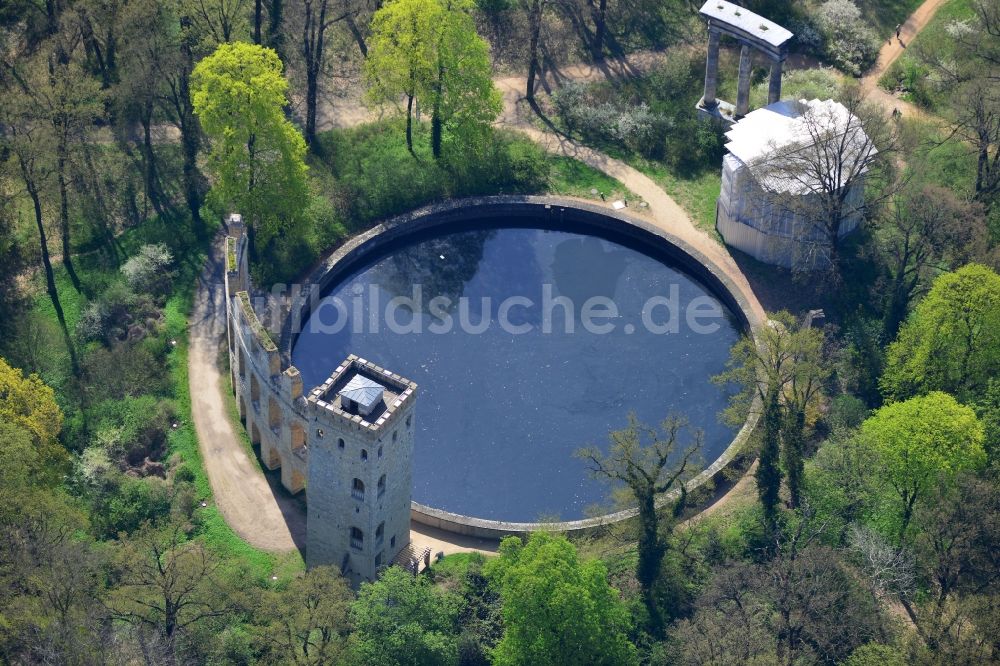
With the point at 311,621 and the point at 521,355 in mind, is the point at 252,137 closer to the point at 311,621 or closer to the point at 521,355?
the point at 521,355

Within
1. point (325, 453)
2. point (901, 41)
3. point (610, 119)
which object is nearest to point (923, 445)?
point (325, 453)

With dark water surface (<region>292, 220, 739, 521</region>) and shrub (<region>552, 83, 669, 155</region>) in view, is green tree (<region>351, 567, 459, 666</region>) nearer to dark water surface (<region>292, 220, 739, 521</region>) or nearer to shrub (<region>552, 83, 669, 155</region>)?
dark water surface (<region>292, 220, 739, 521</region>)

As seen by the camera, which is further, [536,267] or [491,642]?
[536,267]

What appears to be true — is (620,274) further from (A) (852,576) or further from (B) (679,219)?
(A) (852,576)

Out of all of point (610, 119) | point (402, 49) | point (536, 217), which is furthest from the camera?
point (610, 119)

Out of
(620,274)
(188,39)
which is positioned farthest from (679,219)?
(188,39)

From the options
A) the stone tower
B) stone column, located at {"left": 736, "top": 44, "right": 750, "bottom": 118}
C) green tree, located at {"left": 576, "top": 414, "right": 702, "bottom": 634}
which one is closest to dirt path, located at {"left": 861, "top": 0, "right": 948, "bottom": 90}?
stone column, located at {"left": 736, "top": 44, "right": 750, "bottom": 118}
